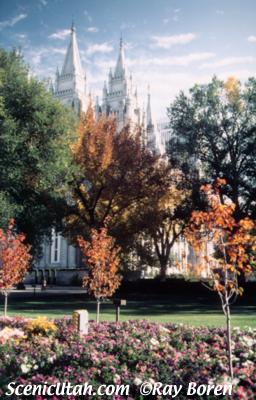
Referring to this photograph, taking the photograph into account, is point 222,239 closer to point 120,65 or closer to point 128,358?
point 128,358

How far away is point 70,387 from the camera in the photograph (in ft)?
22.3

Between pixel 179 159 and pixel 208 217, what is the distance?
3078 centimetres

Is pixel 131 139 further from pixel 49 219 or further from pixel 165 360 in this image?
pixel 165 360

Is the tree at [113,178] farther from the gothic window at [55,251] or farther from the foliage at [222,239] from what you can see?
the gothic window at [55,251]

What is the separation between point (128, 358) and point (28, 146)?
1971 centimetres

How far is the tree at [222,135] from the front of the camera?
115 feet

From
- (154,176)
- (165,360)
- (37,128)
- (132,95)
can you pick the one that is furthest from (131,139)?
(132,95)

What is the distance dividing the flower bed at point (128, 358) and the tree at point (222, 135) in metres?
25.1

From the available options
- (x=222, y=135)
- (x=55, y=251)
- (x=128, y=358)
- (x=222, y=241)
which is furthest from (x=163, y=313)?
(x=55, y=251)

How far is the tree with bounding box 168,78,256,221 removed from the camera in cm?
3519

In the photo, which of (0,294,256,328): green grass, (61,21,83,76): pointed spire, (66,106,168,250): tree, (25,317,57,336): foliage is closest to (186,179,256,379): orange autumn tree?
(25,317,57,336): foliage

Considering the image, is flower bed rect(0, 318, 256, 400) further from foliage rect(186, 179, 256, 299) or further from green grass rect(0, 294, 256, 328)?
green grass rect(0, 294, 256, 328)

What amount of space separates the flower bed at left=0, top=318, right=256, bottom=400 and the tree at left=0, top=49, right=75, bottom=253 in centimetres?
1510

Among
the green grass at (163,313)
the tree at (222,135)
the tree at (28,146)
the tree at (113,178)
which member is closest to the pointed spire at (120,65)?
the tree at (222,135)
